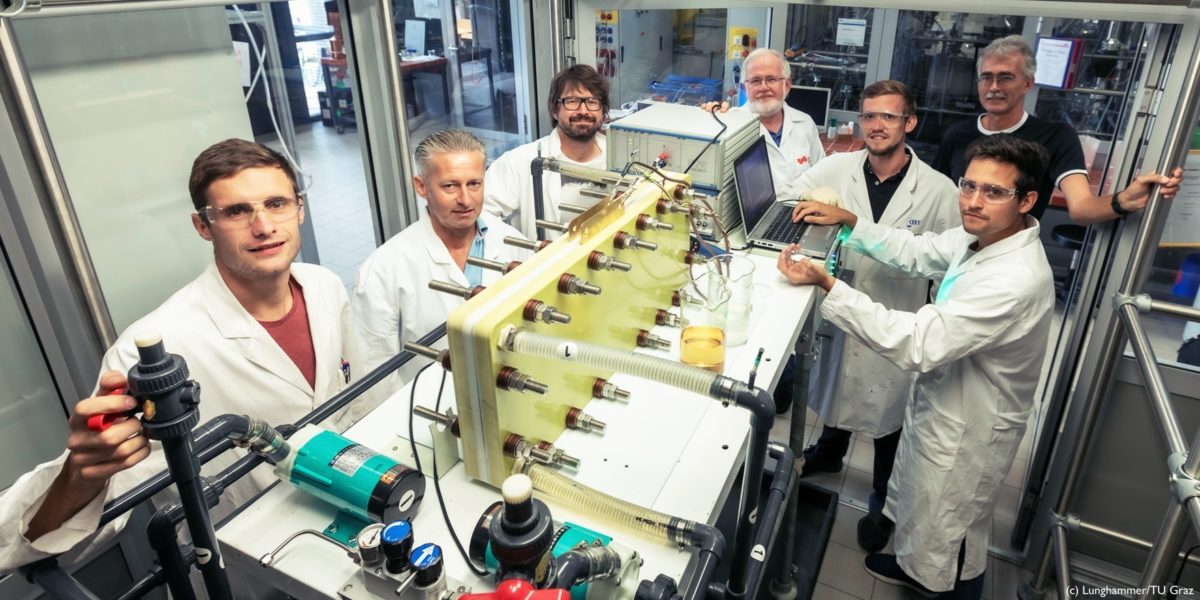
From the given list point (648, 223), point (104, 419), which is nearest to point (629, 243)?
point (648, 223)

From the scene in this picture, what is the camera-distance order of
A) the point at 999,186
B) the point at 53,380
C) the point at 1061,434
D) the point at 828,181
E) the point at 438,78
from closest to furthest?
the point at 53,380 → the point at 999,186 → the point at 1061,434 → the point at 828,181 → the point at 438,78

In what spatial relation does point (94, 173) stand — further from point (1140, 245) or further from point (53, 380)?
point (1140, 245)

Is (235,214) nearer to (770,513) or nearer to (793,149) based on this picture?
(770,513)

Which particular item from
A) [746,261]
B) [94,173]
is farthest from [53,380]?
[746,261]

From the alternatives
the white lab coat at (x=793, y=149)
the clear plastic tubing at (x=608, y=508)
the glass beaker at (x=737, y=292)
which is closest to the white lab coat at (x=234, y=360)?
the clear plastic tubing at (x=608, y=508)

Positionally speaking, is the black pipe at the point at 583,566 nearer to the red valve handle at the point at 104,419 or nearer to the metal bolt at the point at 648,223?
the red valve handle at the point at 104,419

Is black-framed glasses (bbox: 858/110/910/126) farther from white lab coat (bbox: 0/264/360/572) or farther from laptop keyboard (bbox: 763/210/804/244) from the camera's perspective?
white lab coat (bbox: 0/264/360/572)

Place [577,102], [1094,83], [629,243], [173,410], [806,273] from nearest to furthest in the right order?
1. [173,410]
2. [629,243]
3. [806,273]
4. [577,102]
5. [1094,83]

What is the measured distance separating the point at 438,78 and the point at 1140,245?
158 inches

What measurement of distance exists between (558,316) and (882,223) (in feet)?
5.51

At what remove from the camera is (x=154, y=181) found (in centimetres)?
184

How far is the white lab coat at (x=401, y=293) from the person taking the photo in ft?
6.32

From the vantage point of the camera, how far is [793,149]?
3.24 metres

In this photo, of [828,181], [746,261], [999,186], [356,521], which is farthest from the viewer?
[828,181]
